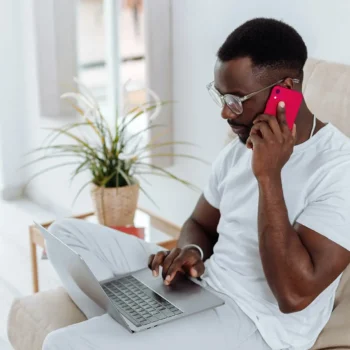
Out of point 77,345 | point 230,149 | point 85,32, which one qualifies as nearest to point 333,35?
point 230,149

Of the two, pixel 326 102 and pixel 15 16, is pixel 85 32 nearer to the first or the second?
pixel 15 16

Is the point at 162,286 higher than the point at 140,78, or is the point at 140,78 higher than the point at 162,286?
the point at 140,78

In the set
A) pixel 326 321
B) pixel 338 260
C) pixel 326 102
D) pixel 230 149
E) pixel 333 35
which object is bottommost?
pixel 326 321

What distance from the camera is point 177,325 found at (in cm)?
145

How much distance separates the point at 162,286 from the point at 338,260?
0.47 m

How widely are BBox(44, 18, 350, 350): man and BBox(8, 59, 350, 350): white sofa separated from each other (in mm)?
78

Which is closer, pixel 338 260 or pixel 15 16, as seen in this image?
pixel 338 260

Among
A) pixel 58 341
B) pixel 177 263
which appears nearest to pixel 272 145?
pixel 177 263

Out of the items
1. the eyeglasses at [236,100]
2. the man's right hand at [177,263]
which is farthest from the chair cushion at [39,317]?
the eyeglasses at [236,100]

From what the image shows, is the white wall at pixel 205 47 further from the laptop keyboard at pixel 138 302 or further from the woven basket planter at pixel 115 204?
the laptop keyboard at pixel 138 302

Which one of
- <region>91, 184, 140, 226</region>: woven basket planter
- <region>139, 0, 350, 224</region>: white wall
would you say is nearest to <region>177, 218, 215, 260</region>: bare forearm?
<region>91, 184, 140, 226</region>: woven basket planter

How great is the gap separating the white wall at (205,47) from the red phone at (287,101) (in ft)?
2.06

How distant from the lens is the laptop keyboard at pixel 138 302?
1479 mm

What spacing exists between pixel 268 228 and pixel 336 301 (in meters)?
0.34
